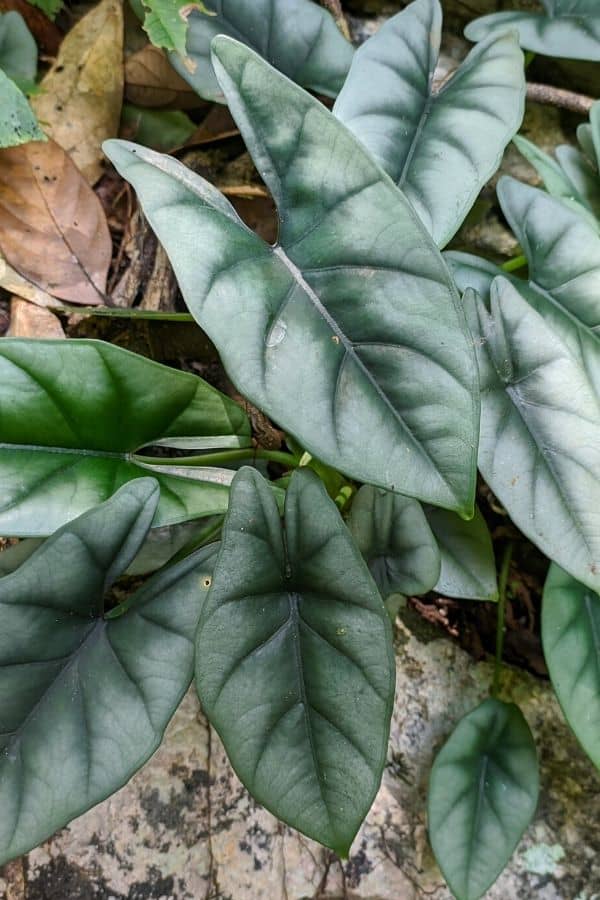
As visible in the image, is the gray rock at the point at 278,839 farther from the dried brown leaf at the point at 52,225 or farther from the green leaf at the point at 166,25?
the green leaf at the point at 166,25

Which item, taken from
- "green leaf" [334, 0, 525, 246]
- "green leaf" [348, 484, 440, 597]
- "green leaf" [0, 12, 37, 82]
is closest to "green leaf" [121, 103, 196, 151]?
"green leaf" [0, 12, 37, 82]

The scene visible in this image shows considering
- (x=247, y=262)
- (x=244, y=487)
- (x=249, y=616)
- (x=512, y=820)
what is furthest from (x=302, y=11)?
(x=512, y=820)

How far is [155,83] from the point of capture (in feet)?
5.26

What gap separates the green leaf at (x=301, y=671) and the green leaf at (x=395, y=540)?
0.59ft

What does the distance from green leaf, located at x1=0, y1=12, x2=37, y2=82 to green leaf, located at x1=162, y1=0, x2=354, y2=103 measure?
1.26 ft

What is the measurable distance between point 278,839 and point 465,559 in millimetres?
542

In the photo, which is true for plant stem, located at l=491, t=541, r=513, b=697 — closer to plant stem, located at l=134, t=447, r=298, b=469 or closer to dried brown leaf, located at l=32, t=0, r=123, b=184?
plant stem, located at l=134, t=447, r=298, b=469

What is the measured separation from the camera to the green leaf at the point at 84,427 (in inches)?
36.0

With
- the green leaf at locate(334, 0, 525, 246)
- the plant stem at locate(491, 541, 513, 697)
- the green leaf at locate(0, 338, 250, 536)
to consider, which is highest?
the green leaf at locate(334, 0, 525, 246)

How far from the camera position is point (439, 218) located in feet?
3.37

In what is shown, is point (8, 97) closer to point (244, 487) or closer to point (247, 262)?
point (247, 262)

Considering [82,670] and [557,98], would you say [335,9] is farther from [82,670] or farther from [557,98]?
[82,670]

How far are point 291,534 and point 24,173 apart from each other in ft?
3.33

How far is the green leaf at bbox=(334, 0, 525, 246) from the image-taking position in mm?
1060
